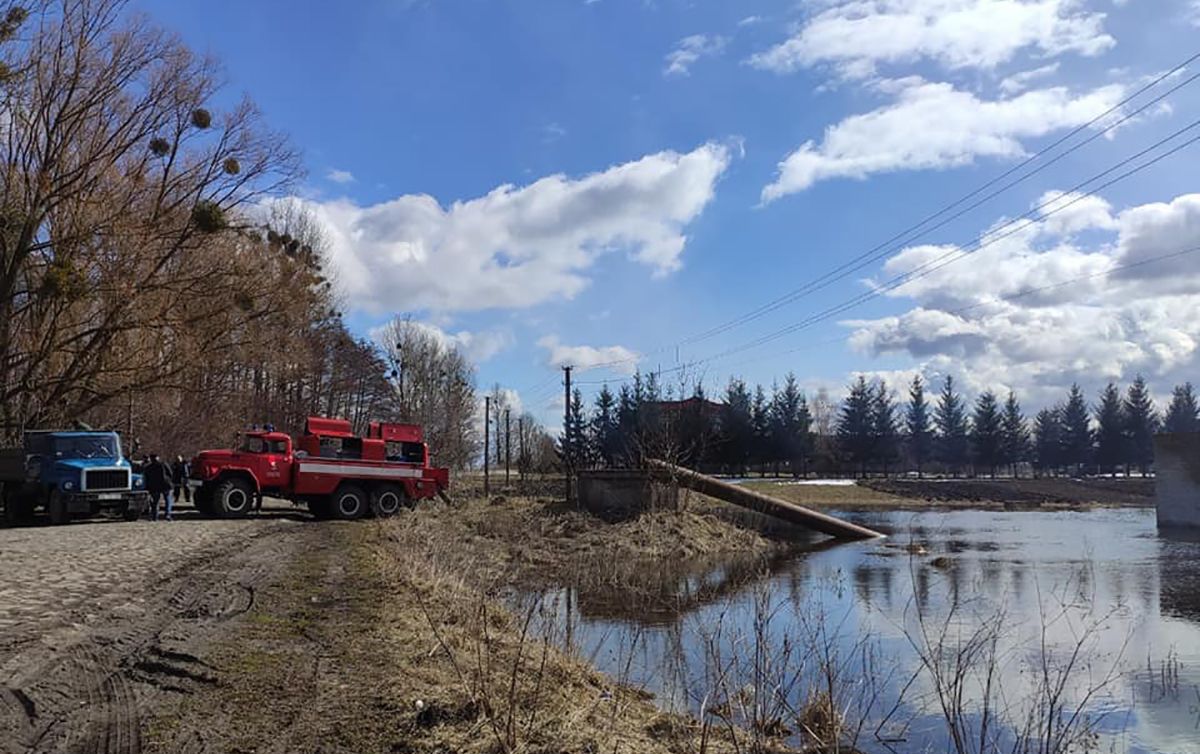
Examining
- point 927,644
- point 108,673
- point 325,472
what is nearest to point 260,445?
point 325,472

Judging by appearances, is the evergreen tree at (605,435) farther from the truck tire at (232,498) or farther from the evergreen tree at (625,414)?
the truck tire at (232,498)

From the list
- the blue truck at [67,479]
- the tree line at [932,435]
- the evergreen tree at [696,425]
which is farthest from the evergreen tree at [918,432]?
the blue truck at [67,479]

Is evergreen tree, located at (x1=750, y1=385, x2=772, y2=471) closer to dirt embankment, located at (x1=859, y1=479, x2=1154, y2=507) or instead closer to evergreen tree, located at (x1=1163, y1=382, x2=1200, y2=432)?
dirt embankment, located at (x1=859, y1=479, x2=1154, y2=507)

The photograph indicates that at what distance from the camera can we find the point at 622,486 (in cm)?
3272

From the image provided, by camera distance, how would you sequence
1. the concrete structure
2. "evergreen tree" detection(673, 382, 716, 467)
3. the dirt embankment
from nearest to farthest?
the concrete structure
"evergreen tree" detection(673, 382, 716, 467)
the dirt embankment

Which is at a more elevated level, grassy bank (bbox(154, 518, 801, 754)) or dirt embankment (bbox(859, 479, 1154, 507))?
grassy bank (bbox(154, 518, 801, 754))

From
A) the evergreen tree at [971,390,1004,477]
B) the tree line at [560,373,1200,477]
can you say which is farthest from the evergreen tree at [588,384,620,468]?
the evergreen tree at [971,390,1004,477]

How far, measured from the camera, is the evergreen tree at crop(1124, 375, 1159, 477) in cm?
8569

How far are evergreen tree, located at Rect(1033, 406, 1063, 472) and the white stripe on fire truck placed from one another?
260 ft

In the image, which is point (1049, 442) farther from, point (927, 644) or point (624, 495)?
point (927, 644)

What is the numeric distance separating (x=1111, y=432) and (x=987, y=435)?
36.3 ft

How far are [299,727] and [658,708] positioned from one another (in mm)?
3367

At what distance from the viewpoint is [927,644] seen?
293 inches

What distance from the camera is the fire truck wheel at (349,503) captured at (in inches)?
1109
